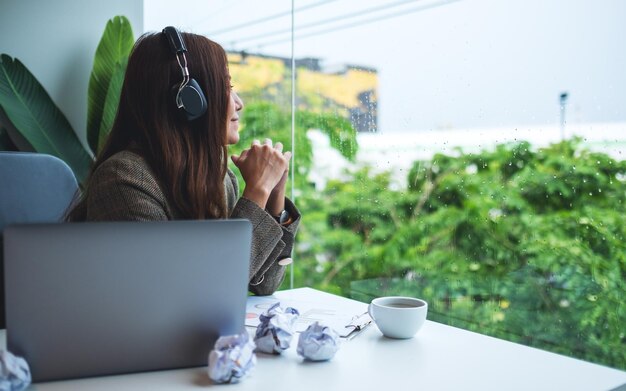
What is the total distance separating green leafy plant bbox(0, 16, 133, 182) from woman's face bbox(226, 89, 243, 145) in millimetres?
1112

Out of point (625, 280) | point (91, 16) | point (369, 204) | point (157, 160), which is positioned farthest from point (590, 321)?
point (91, 16)

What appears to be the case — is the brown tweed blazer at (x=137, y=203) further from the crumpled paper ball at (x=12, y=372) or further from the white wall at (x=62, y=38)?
the white wall at (x=62, y=38)

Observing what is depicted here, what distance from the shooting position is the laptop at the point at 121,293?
28.2 inches

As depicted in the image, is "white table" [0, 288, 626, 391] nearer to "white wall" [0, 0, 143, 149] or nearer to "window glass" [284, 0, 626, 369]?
"window glass" [284, 0, 626, 369]

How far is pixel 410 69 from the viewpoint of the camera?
78.0 inches

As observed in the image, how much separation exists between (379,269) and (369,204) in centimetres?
26

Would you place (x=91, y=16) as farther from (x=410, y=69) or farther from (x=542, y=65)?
(x=542, y=65)

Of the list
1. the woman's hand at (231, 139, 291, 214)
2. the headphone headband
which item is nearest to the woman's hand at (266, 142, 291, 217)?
the woman's hand at (231, 139, 291, 214)

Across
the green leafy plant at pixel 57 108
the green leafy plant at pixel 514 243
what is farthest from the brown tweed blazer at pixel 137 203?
the green leafy plant at pixel 57 108

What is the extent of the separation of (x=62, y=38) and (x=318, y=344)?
86.6 inches

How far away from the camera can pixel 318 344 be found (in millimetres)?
830

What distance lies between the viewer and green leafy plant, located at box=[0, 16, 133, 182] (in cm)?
232

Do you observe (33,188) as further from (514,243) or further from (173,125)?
(514,243)

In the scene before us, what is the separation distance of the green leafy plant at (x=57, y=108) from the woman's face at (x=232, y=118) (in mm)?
1112
